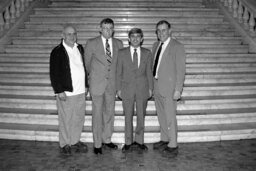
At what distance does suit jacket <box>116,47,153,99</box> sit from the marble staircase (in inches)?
39.4

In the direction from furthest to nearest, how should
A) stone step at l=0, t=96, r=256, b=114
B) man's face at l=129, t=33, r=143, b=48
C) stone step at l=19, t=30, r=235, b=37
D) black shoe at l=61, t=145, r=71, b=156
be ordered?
stone step at l=19, t=30, r=235, b=37 < stone step at l=0, t=96, r=256, b=114 < black shoe at l=61, t=145, r=71, b=156 < man's face at l=129, t=33, r=143, b=48

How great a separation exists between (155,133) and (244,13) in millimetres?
4774

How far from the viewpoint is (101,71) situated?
153 inches

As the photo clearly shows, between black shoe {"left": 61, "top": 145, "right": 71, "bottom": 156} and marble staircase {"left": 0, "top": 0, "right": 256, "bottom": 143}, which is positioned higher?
marble staircase {"left": 0, "top": 0, "right": 256, "bottom": 143}

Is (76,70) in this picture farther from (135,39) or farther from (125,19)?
(125,19)

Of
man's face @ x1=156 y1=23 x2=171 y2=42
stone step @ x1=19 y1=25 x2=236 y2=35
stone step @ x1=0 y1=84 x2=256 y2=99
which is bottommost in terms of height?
stone step @ x1=0 y1=84 x2=256 y2=99

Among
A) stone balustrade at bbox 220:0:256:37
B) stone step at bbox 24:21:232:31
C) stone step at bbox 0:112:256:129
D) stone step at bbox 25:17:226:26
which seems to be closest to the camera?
stone step at bbox 0:112:256:129

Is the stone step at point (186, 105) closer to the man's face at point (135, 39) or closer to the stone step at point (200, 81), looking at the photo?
the stone step at point (200, 81)

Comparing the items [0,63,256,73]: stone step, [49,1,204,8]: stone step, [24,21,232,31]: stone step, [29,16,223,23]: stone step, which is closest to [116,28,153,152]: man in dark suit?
[0,63,256,73]: stone step

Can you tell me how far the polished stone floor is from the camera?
11.9 feet

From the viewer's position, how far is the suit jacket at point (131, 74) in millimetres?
3881

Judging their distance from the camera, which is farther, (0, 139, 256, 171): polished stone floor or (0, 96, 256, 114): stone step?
(0, 96, 256, 114): stone step

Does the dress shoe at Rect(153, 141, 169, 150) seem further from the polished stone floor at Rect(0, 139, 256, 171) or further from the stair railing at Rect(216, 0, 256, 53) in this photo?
the stair railing at Rect(216, 0, 256, 53)

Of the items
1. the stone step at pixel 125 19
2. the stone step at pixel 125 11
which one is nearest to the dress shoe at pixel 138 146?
the stone step at pixel 125 19
